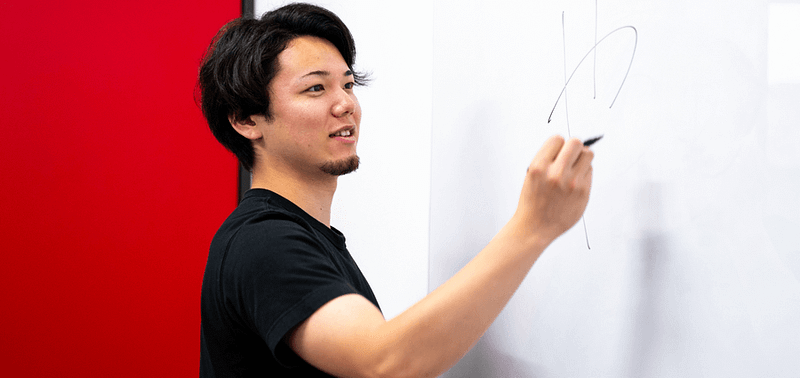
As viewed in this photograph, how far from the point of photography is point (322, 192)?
77 centimetres

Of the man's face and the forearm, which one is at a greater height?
the man's face

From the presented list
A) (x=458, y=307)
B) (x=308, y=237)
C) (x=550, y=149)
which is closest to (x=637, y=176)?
(x=550, y=149)

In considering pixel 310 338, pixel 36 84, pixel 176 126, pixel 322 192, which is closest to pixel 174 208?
pixel 176 126

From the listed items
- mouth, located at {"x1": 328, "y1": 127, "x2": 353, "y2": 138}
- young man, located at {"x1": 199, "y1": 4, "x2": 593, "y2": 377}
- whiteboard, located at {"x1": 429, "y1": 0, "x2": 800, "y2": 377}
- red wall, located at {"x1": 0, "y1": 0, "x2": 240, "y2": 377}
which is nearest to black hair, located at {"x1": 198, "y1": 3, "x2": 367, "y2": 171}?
young man, located at {"x1": 199, "y1": 4, "x2": 593, "y2": 377}

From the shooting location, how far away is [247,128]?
0.77 m

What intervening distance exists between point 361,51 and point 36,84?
80 cm

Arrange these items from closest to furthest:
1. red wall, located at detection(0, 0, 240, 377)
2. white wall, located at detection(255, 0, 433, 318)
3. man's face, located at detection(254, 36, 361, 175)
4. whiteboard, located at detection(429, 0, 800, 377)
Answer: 1. whiteboard, located at detection(429, 0, 800, 377)
2. man's face, located at detection(254, 36, 361, 175)
3. white wall, located at detection(255, 0, 433, 318)
4. red wall, located at detection(0, 0, 240, 377)

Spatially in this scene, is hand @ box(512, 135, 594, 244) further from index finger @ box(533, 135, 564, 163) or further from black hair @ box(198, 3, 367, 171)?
black hair @ box(198, 3, 367, 171)

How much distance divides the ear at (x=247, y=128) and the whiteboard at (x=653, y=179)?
1.07ft

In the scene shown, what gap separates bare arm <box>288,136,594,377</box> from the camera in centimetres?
45

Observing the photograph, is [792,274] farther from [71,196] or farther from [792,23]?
[71,196]

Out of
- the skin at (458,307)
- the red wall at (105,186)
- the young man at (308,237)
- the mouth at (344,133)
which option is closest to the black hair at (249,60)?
the young man at (308,237)

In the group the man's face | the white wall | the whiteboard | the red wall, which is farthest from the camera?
the red wall

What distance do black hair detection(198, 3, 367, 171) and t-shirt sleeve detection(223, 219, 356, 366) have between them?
0.26 meters
